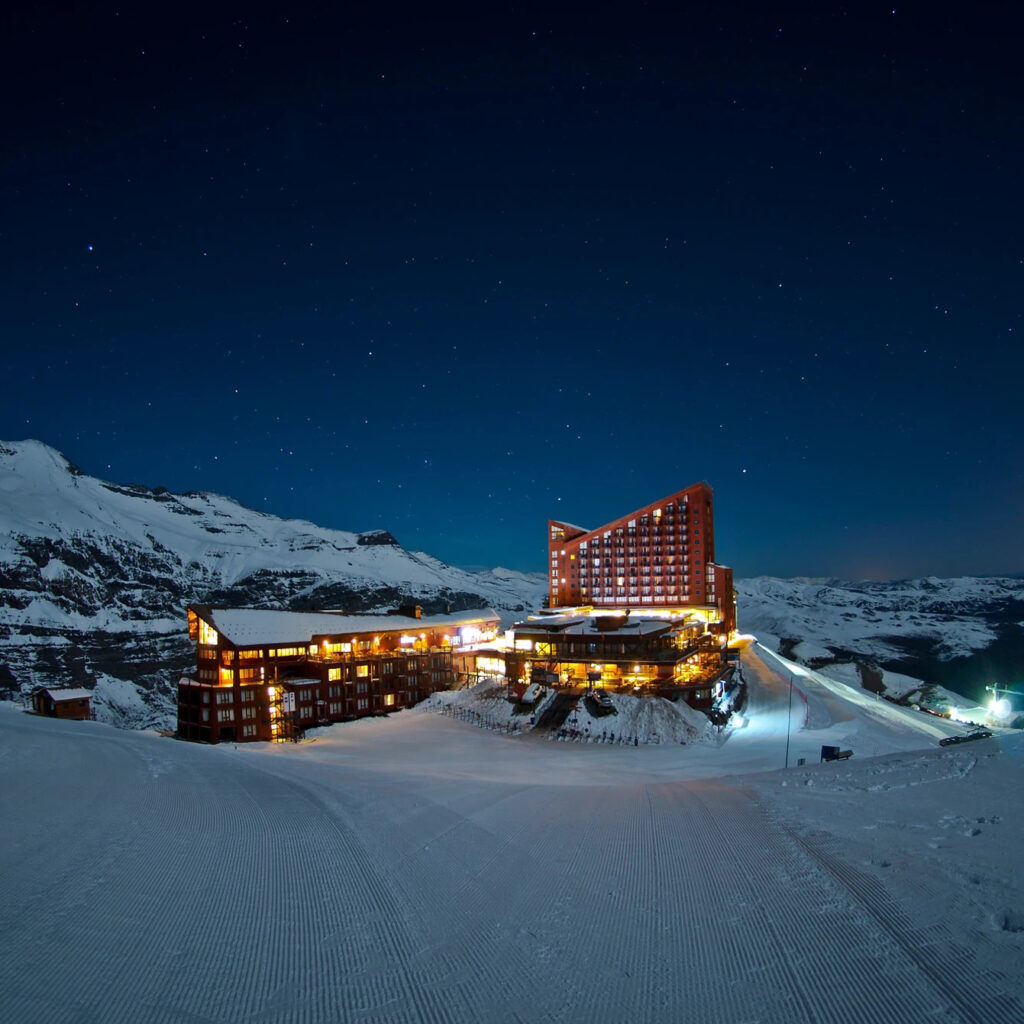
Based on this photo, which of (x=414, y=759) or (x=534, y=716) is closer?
(x=414, y=759)

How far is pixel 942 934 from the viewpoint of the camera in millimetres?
9602

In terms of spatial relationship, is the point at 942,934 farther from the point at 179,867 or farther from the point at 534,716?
the point at 534,716

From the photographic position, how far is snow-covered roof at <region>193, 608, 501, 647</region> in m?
48.8

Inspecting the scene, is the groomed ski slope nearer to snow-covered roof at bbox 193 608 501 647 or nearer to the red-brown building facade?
snow-covered roof at bbox 193 608 501 647

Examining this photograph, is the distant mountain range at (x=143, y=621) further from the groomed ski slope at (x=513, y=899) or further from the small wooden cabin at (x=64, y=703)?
the groomed ski slope at (x=513, y=899)

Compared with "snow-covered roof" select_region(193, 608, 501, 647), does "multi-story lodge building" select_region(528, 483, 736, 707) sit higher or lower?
higher

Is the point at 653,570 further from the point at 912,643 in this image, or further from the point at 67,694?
the point at 912,643

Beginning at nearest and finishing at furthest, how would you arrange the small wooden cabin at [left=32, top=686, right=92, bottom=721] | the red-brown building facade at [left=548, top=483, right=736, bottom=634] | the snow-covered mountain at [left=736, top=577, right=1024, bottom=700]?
the small wooden cabin at [left=32, top=686, right=92, bottom=721] → the red-brown building facade at [left=548, top=483, right=736, bottom=634] → the snow-covered mountain at [left=736, top=577, right=1024, bottom=700]

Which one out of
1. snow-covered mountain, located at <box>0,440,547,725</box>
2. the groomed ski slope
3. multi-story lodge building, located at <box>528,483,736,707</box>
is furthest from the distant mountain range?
the groomed ski slope

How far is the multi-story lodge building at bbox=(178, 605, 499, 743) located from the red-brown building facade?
3854cm

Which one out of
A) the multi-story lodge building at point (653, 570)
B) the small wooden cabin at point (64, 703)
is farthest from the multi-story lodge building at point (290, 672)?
the multi-story lodge building at point (653, 570)

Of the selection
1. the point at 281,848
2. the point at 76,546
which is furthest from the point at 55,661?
the point at 281,848

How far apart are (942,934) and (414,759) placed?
93.1ft

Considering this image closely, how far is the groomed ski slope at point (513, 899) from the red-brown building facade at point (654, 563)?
7107 cm
